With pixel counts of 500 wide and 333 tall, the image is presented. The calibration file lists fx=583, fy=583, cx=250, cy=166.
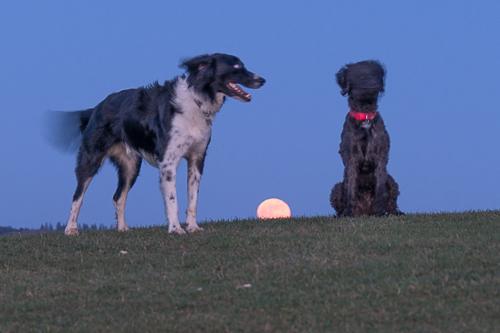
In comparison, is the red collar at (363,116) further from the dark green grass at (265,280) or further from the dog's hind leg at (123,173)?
the dog's hind leg at (123,173)

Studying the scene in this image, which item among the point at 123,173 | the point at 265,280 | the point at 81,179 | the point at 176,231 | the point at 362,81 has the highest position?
the point at 362,81

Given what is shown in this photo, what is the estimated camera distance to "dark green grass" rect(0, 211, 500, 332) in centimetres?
537

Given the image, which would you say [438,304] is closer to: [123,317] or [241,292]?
[241,292]

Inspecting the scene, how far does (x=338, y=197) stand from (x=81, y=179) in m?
5.29

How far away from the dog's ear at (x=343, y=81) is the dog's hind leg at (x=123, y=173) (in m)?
4.41

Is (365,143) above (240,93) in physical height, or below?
below

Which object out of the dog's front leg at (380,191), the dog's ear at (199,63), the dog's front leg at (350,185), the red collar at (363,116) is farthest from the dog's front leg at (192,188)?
the dog's front leg at (380,191)

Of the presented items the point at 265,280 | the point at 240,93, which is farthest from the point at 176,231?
the point at 265,280

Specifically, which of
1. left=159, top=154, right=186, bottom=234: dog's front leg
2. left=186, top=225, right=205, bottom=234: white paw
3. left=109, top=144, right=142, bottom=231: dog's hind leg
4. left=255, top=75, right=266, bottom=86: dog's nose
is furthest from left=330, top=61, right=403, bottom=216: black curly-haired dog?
left=109, top=144, right=142, bottom=231: dog's hind leg

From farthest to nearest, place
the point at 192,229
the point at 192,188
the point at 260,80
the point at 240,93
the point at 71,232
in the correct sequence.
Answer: the point at 71,232, the point at 192,188, the point at 192,229, the point at 240,93, the point at 260,80

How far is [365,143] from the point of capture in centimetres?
1166

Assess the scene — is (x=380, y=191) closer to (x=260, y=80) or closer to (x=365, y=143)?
(x=365, y=143)

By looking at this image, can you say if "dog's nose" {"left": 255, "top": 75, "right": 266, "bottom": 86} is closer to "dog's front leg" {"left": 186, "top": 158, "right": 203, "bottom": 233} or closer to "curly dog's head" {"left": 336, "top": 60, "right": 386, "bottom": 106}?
"dog's front leg" {"left": 186, "top": 158, "right": 203, "bottom": 233}

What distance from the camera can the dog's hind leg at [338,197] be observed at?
12.3m
